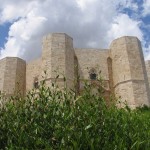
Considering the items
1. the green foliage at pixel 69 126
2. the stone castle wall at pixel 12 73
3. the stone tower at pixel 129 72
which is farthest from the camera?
the stone castle wall at pixel 12 73

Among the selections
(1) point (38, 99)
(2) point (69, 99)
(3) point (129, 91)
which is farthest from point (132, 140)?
(3) point (129, 91)

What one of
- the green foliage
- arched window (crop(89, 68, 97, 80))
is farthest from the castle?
the green foliage

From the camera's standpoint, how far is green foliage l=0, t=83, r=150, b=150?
3645 mm

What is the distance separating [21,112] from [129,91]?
1769cm

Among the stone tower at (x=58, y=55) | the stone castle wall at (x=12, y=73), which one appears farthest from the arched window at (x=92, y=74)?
the stone castle wall at (x=12, y=73)

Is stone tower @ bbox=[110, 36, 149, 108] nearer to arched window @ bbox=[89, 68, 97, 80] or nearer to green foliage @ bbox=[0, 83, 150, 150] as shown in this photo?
arched window @ bbox=[89, 68, 97, 80]

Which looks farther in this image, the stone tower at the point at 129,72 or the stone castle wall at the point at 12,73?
the stone castle wall at the point at 12,73

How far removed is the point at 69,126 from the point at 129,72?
1875 centimetres

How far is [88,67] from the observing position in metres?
22.5

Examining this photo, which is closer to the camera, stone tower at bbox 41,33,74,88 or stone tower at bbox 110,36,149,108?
stone tower at bbox 110,36,149,108

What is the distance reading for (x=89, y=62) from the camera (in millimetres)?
23797

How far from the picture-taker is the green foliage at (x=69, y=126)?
364 cm

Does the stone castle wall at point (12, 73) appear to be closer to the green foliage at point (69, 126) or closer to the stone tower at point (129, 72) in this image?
the stone tower at point (129, 72)

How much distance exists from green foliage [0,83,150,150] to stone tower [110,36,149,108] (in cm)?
1677
